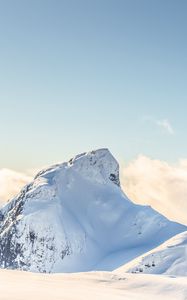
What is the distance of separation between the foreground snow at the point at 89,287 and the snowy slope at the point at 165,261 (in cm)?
7860

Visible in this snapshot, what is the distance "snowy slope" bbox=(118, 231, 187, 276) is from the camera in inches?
3787

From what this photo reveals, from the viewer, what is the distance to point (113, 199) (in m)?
147

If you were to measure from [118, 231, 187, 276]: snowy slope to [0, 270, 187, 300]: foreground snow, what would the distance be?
78.6 metres

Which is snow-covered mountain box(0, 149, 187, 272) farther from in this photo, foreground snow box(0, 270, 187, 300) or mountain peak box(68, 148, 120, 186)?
foreground snow box(0, 270, 187, 300)

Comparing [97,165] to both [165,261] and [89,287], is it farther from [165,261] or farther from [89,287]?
[89,287]

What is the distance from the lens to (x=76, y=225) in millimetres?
136625

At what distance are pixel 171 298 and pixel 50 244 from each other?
125606mm

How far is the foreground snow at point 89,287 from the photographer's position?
12.3 metres

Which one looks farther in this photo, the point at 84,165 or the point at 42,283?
the point at 84,165

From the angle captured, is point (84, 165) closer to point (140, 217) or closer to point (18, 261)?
point (140, 217)

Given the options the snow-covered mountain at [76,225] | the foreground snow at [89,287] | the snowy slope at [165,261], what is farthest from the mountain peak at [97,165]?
the foreground snow at [89,287]

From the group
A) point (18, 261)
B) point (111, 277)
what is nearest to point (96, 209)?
point (18, 261)

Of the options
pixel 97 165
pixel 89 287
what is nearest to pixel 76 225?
pixel 97 165

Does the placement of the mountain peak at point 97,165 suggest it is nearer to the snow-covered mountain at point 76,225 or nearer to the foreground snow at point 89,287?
the snow-covered mountain at point 76,225
